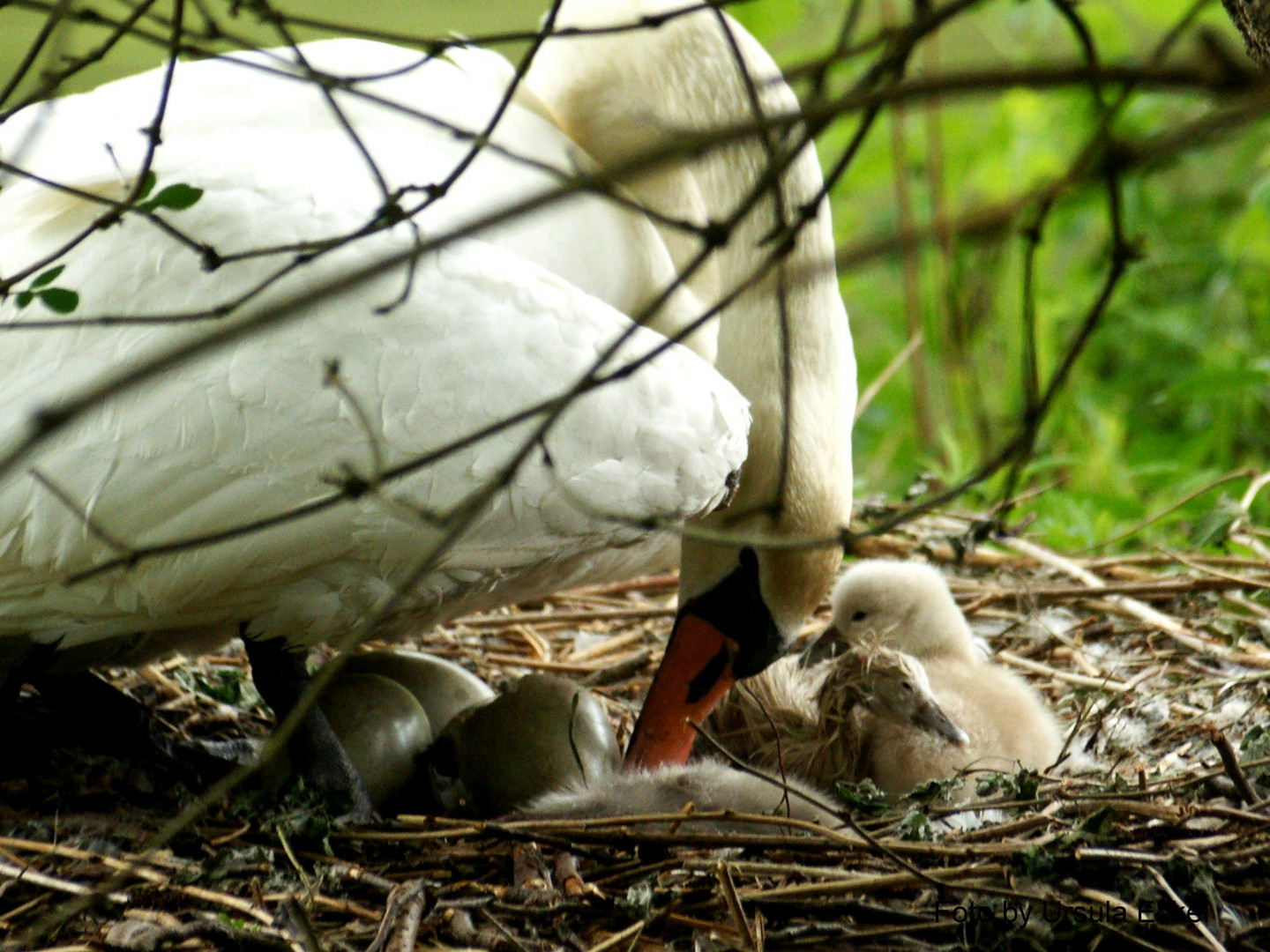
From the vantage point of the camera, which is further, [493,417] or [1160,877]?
[493,417]

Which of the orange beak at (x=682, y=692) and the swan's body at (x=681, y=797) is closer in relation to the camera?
the swan's body at (x=681, y=797)

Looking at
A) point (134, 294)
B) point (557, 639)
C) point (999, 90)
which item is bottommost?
point (557, 639)

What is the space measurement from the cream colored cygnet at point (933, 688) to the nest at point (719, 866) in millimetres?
96

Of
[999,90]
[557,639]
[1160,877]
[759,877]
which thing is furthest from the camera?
[557,639]

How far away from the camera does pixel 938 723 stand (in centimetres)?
217

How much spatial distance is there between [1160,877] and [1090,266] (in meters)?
4.09

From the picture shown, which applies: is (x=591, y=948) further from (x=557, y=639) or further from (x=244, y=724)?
(x=557, y=639)

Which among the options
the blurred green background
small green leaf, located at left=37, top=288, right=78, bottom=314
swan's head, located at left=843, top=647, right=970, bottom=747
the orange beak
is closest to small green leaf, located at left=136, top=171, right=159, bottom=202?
small green leaf, located at left=37, top=288, right=78, bottom=314

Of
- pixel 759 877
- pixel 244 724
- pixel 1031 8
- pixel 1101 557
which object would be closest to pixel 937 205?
pixel 1031 8

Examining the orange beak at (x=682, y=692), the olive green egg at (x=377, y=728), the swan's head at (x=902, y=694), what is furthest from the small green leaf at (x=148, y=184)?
the swan's head at (x=902, y=694)

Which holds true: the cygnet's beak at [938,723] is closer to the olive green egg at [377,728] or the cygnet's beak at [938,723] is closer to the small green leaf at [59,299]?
the olive green egg at [377,728]

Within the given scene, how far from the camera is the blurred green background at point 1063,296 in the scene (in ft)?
13.2

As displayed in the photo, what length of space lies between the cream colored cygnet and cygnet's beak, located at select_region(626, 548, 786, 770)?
0.21m

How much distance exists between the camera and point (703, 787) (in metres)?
1.90
